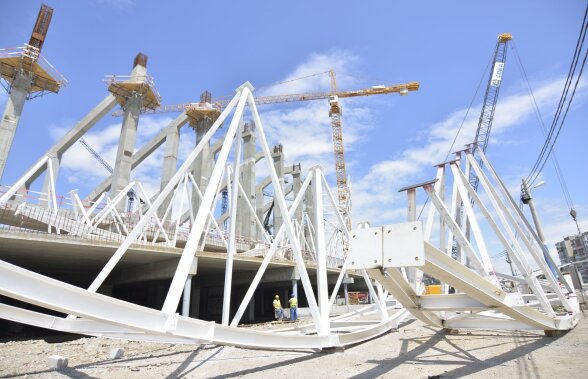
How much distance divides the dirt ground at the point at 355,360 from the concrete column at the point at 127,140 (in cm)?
2125

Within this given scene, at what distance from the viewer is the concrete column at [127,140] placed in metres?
30.6

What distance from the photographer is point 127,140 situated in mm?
31406

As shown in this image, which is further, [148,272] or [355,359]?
[148,272]

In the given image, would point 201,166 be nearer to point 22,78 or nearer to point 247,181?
point 247,181

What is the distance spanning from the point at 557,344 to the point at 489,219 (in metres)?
3.62

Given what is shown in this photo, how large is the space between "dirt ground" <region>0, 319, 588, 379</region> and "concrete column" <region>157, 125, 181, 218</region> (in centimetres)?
2590

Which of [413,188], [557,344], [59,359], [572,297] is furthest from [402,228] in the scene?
[572,297]

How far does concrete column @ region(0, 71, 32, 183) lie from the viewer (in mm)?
24984

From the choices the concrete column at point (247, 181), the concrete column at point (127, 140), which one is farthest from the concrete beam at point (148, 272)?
the concrete column at point (247, 181)

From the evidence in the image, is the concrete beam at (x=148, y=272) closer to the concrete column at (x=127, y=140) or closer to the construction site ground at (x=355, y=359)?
the concrete column at (x=127, y=140)

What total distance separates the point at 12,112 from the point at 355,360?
30458mm

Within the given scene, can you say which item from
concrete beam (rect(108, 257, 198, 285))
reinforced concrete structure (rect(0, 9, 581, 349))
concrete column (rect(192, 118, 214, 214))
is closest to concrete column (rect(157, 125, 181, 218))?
concrete column (rect(192, 118, 214, 214))

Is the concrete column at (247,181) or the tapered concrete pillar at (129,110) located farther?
the concrete column at (247,181)

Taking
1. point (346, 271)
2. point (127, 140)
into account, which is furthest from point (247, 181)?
point (346, 271)
